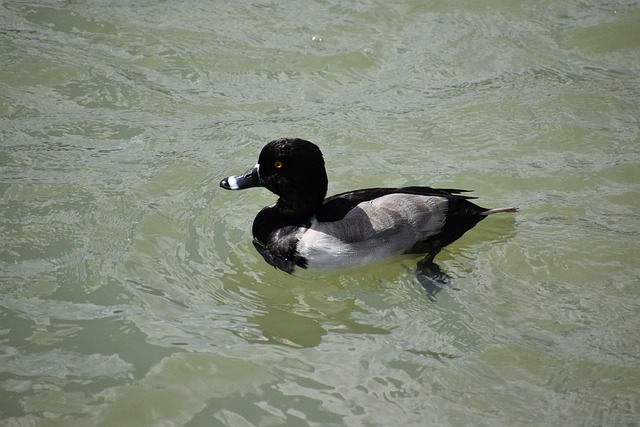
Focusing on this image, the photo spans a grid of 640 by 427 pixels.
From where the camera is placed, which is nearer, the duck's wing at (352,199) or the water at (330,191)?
the water at (330,191)

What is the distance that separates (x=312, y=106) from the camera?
7863mm

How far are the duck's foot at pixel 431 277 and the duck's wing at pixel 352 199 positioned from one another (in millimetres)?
539

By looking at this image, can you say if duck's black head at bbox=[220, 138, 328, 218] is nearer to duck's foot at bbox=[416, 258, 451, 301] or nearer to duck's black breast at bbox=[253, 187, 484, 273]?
duck's black breast at bbox=[253, 187, 484, 273]

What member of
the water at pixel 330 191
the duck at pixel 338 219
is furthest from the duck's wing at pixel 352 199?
the water at pixel 330 191

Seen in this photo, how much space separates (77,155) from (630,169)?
4960 millimetres

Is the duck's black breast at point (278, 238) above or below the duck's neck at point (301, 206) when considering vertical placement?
below

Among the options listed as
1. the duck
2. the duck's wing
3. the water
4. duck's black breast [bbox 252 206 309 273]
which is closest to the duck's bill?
the duck

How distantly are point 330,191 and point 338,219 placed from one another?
3.39 ft

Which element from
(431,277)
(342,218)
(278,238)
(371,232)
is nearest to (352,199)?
(342,218)

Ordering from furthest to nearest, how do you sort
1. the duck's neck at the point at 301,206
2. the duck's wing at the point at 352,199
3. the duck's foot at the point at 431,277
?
the duck's neck at the point at 301,206, the duck's wing at the point at 352,199, the duck's foot at the point at 431,277

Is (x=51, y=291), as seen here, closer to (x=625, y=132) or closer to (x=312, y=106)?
(x=312, y=106)

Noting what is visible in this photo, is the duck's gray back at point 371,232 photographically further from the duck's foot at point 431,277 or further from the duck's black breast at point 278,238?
the duck's foot at point 431,277

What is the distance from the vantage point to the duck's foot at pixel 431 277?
563 centimetres

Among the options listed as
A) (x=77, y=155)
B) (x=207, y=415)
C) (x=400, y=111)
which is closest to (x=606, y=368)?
(x=207, y=415)
